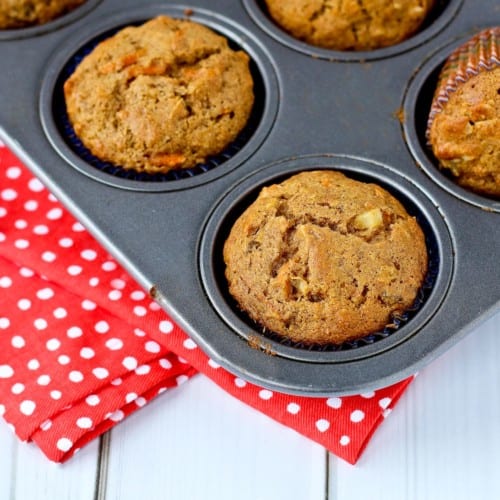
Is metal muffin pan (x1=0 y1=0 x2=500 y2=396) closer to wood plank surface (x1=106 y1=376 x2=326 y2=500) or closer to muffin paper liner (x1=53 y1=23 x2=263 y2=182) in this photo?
muffin paper liner (x1=53 y1=23 x2=263 y2=182)

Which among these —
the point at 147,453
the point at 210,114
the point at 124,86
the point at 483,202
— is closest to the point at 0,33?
the point at 124,86

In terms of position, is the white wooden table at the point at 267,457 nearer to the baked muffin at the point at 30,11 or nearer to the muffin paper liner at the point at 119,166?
the muffin paper liner at the point at 119,166

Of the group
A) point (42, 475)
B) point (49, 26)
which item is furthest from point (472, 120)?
point (42, 475)

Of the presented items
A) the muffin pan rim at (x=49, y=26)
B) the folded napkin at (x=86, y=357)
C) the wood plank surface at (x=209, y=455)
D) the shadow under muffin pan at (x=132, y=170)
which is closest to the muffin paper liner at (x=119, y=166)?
the shadow under muffin pan at (x=132, y=170)

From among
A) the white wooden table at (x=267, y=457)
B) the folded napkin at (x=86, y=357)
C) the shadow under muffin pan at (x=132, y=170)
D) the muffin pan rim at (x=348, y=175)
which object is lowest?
the white wooden table at (x=267, y=457)

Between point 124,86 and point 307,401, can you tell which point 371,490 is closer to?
point 307,401
